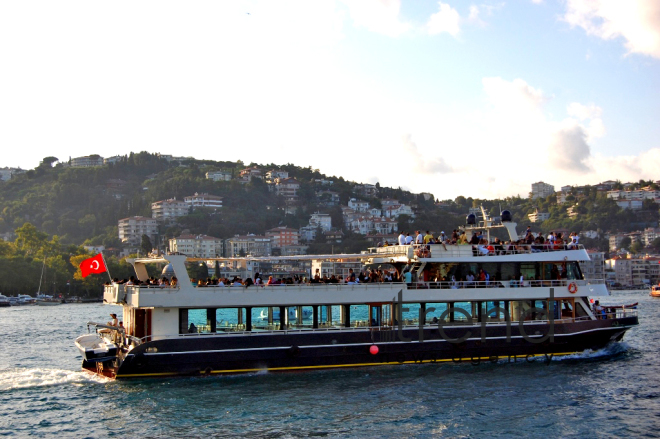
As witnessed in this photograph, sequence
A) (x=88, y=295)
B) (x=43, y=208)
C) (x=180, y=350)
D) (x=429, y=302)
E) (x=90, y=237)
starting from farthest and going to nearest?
(x=43, y=208) → (x=90, y=237) → (x=88, y=295) → (x=429, y=302) → (x=180, y=350)

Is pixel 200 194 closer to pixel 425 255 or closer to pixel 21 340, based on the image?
pixel 21 340

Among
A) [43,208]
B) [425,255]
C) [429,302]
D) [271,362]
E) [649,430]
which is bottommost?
[649,430]

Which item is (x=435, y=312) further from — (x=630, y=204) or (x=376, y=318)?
(x=630, y=204)

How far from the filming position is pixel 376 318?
23.3 metres

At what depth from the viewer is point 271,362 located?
21.7m

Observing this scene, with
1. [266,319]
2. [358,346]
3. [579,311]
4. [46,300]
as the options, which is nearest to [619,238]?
[46,300]

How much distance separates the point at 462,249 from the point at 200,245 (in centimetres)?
10649

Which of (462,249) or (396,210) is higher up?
(396,210)

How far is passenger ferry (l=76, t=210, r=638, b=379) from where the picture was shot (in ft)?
69.8

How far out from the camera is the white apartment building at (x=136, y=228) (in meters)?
140

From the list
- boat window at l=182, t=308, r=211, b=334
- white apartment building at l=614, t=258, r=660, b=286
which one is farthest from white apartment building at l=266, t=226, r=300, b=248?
boat window at l=182, t=308, r=211, b=334

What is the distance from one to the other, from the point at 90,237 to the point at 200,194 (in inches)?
1139

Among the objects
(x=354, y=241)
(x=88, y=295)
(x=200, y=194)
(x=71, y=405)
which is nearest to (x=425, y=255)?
(x=71, y=405)

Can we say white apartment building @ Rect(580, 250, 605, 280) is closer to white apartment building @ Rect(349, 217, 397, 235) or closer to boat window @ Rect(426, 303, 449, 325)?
boat window @ Rect(426, 303, 449, 325)
